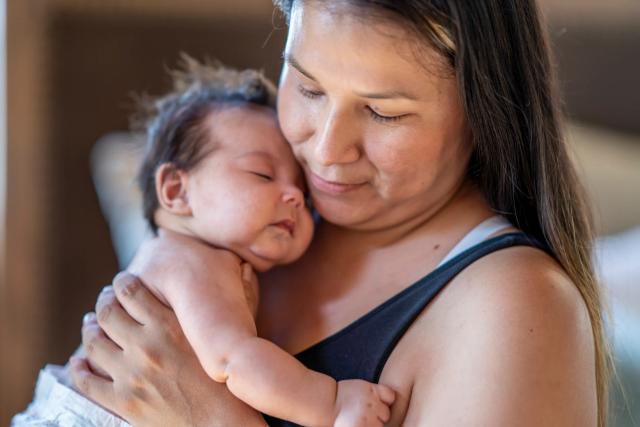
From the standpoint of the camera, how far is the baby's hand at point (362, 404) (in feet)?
3.67

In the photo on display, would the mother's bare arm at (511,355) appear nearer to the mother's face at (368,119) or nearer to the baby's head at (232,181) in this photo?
the mother's face at (368,119)

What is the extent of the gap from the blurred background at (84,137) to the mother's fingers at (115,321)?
127 centimetres

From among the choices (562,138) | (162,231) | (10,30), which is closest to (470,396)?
(562,138)

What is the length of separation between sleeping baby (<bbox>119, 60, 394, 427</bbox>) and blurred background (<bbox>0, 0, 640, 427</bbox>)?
1217 mm

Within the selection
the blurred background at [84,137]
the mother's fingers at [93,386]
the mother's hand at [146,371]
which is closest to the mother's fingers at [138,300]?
the mother's hand at [146,371]

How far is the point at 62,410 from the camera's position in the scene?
52.6 inches

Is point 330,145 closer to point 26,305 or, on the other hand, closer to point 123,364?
point 123,364

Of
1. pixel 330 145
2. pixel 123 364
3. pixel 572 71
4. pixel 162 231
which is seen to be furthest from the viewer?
pixel 572 71

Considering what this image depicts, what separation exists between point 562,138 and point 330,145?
33 centimetres

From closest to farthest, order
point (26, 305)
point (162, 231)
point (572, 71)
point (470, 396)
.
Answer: point (470, 396), point (162, 231), point (26, 305), point (572, 71)

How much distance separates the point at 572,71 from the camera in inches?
129

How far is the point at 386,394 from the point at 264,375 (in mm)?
153

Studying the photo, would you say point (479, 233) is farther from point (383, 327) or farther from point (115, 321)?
point (115, 321)

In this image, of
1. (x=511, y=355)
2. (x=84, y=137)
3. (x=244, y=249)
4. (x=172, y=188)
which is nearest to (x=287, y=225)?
(x=244, y=249)
